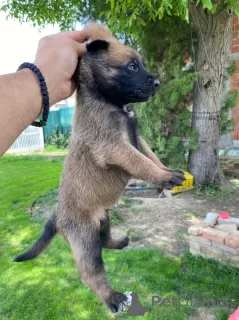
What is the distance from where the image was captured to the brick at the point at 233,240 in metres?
3.89

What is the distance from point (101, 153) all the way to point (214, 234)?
3002mm

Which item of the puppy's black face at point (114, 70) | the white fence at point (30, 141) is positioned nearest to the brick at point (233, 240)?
the puppy's black face at point (114, 70)

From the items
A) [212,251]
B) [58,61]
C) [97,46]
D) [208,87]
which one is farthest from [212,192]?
[58,61]

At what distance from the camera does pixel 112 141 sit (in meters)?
1.57

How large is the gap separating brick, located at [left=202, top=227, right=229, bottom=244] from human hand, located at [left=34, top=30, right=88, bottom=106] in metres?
3.18

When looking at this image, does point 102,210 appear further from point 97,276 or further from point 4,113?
point 4,113

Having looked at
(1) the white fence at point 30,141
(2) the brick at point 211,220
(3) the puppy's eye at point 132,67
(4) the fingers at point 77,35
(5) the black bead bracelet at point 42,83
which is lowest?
(2) the brick at point 211,220

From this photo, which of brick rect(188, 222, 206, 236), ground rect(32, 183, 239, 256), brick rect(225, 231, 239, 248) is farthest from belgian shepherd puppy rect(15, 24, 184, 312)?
ground rect(32, 183, 239, 256)

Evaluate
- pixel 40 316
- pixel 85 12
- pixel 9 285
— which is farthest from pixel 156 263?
pixel 85 12

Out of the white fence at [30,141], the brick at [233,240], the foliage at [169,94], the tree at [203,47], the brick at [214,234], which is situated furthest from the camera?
the white fence at [30,141]

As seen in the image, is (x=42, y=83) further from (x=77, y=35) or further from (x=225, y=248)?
(x=225, y=248)

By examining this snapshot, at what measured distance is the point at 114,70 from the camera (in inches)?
61.9

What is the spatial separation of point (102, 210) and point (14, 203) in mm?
6238

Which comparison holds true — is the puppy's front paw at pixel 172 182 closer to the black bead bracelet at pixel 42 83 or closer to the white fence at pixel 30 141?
the black bead bracelet at pixel 42 83
